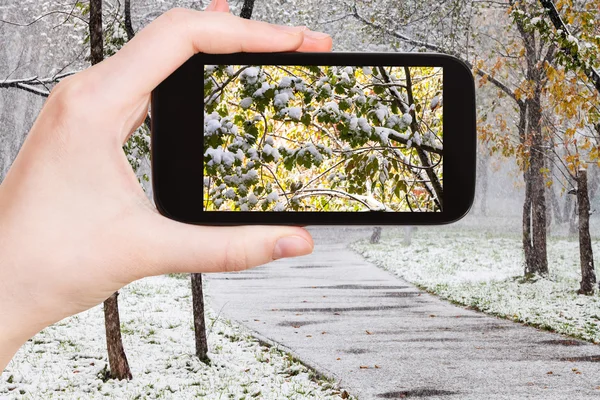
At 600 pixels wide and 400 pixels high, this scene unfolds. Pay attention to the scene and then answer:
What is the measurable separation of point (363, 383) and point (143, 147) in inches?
166

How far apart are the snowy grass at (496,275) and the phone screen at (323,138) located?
9.00m

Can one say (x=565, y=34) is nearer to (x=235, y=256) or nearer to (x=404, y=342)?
(x=404, y=342)

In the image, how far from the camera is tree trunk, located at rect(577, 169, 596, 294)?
14.2 meters

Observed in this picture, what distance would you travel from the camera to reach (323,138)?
8.14ft

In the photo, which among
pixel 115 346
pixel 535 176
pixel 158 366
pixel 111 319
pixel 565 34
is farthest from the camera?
pixel 535 176

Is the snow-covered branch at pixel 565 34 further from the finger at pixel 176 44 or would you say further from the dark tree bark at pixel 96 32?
the finger at pixel 176 44

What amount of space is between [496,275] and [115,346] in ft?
40.3

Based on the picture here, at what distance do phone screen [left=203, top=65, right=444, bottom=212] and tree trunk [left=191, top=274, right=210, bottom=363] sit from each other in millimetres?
6756

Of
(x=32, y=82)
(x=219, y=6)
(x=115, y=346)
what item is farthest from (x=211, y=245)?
(x=32, y=82)

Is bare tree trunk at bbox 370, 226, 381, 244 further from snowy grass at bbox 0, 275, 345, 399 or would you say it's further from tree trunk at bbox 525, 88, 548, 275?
snowy grass at bbox 0, 275, 345, 399

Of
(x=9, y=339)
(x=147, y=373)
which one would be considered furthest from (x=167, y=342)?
(x=9, y=339)

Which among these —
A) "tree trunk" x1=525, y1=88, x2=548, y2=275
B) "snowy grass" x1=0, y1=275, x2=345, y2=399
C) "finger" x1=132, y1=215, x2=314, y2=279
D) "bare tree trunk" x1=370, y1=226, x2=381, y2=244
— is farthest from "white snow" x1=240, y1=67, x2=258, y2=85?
"bare tree trunk" x1=370, y1=226, x2=381, y2=244

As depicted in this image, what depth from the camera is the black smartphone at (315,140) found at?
6.75 ft

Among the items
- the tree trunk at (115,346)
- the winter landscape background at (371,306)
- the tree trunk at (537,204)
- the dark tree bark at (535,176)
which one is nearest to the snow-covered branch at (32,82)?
the winter landscape background at (371,306)
